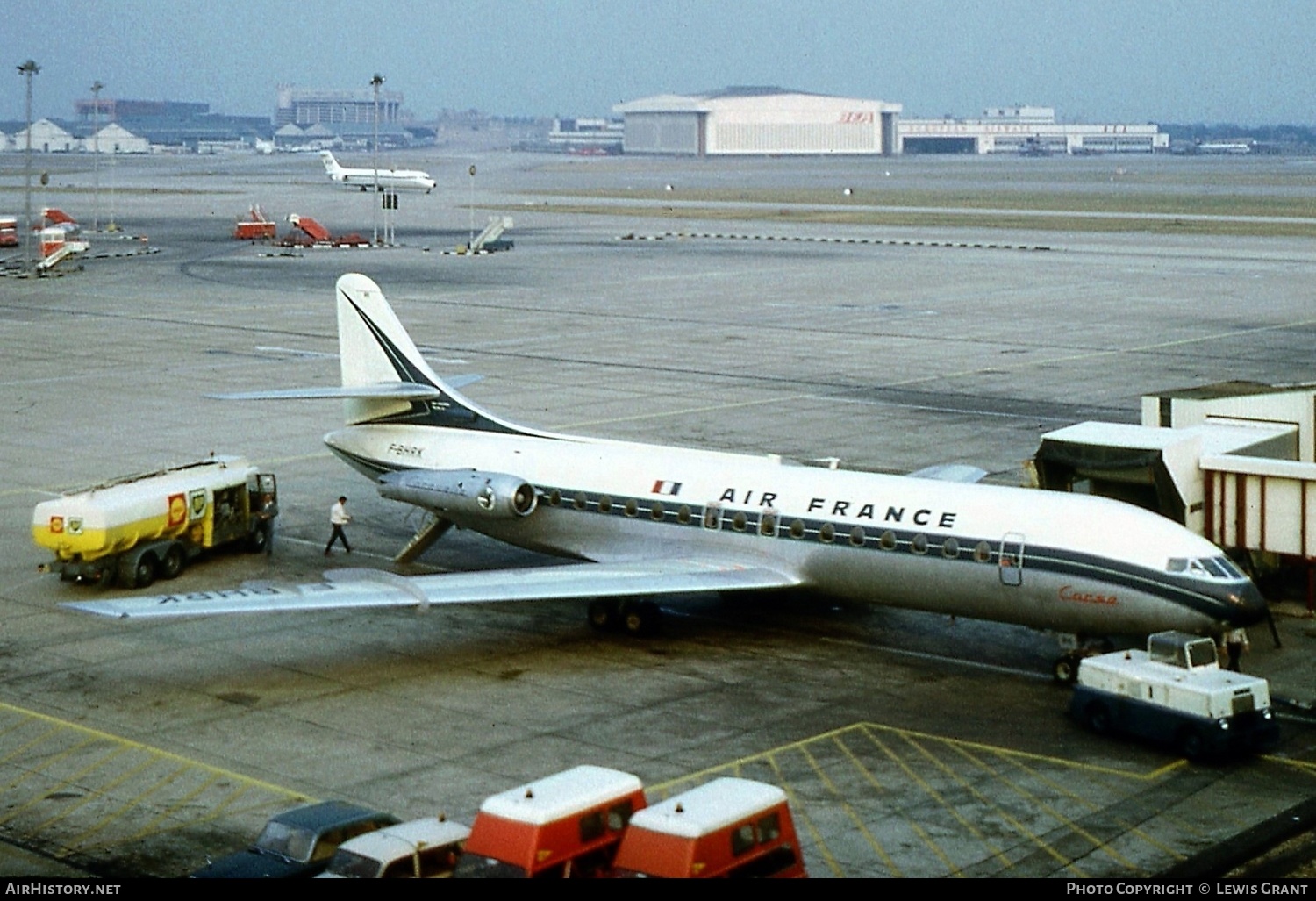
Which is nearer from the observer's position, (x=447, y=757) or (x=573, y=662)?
(x=447, y=757)

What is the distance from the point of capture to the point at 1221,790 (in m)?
24.1

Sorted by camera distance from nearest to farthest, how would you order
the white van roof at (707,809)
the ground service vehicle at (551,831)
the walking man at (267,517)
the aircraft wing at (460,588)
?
the white van roof at (707,809) → the ground service vehicle at (551,831) → the aircraft wing at (460,588) → the walking man at (267,517)

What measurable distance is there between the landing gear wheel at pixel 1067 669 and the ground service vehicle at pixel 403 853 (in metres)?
12.5

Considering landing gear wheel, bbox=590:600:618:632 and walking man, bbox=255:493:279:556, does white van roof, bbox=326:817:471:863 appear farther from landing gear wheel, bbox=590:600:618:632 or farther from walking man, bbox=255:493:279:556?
walking man, bbox=255:493:279:556

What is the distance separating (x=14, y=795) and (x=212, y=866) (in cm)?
552

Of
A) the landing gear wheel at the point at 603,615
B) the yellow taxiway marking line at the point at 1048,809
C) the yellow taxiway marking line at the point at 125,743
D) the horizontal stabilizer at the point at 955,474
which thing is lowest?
the yellow taxiway marking line at the point at 1048,809

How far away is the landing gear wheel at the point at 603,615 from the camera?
32.1 m

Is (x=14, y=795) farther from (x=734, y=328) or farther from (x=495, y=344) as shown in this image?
(x=734, y=328)

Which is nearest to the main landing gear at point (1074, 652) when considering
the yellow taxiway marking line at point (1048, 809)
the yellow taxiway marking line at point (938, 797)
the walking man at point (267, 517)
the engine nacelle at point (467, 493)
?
the yellow taxiway marking line at point (1048, 809)

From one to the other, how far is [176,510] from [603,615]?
9.72m

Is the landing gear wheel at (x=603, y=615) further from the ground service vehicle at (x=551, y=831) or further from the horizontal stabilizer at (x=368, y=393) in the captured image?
the ground service vehicle at (x=551, y=831)

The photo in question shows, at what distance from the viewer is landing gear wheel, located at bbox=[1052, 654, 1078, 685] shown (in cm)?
2888

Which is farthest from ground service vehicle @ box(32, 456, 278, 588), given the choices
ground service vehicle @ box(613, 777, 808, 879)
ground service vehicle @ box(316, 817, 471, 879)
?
ground service vehicle @ box(613, 777, 808, 879)

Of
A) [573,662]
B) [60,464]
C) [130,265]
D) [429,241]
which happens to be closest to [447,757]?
[573,662]
